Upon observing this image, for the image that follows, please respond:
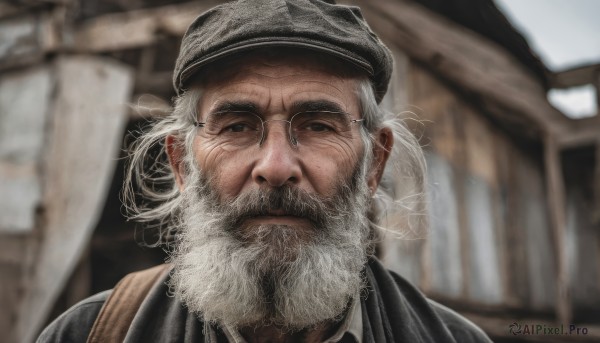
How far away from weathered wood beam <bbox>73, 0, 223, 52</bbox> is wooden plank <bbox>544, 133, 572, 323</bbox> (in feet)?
12.5

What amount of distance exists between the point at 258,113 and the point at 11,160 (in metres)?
3.52

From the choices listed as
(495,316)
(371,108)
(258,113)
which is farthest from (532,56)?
(258,113)

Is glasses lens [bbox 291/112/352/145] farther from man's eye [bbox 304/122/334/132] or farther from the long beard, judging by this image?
the long beard

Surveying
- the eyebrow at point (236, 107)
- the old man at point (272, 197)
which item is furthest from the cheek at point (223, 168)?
the eyebrow at point (236, 107)

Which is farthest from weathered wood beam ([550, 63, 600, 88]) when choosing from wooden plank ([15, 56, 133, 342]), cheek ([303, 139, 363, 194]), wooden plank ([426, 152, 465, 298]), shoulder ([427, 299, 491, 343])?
cheek ([303, 139, 363, 194])

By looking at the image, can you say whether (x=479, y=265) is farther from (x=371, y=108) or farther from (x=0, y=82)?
(x=0, y=82)

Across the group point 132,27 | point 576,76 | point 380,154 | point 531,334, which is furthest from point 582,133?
point 132,27

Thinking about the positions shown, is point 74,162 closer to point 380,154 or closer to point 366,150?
point 380,154

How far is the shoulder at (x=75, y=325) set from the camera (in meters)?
2.26

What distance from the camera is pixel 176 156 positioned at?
8.71ft

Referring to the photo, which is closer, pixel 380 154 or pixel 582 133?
pixel 380 154

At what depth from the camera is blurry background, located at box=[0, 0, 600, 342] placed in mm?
4879

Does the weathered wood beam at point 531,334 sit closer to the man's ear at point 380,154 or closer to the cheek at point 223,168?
the man's ear at point 380,154

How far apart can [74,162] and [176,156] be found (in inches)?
106
